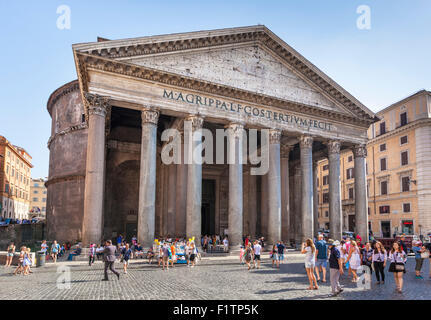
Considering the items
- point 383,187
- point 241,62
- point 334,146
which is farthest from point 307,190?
point 383,187

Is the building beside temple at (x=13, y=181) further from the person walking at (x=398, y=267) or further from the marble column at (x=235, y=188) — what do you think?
the person walking at (x=398, y=267)

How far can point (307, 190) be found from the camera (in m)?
21.8

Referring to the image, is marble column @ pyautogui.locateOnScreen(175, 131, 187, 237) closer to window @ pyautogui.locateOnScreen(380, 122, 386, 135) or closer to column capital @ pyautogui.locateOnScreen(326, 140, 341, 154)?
column capital @ pyautogui.locateOnScreen(326, 140, 341, 154)

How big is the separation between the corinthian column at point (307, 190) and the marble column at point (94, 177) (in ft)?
40.2

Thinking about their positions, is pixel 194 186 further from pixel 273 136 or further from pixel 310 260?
pixel 310 260

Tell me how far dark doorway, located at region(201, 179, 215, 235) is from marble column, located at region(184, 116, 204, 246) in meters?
11.2

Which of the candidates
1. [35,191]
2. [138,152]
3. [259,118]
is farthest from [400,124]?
[35,191]

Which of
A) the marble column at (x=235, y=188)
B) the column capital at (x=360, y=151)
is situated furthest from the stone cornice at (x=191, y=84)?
the column capital at (x=360, y=151)

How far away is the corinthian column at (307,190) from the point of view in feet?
70.7

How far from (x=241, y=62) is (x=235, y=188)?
7.54 m

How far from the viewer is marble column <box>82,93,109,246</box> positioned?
15.7 m

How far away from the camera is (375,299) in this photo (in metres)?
8.10
